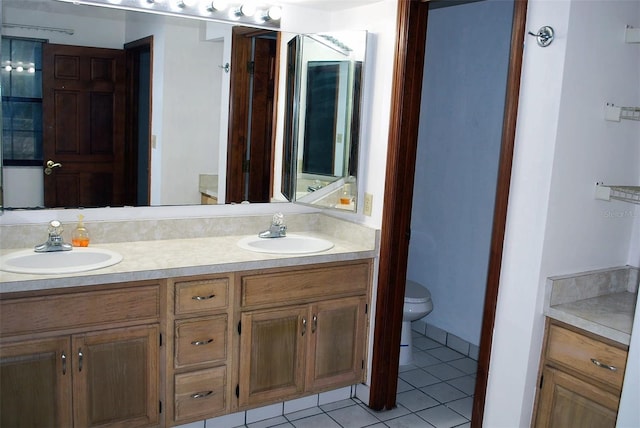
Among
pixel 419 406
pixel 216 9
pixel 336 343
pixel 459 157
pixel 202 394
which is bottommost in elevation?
pixel 419 406

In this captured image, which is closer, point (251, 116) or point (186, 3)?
point (186, 3)

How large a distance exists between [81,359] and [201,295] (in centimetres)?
50

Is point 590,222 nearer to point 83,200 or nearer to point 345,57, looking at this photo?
point 345,57

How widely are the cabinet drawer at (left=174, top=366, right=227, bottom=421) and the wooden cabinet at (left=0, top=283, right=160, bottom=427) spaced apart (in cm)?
10

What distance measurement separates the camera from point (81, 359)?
7.11ft

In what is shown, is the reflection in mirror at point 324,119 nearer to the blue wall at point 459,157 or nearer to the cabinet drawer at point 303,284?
the cabinet drawer at point 303,284

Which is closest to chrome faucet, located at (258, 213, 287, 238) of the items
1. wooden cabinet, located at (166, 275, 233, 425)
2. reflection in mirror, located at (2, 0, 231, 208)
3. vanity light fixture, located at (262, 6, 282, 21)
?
reflection in mirror, located at (2, 0, 231, 208)

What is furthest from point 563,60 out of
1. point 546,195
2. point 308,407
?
point 308,407

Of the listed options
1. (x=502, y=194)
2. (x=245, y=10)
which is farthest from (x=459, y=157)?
(x=245, y=10)

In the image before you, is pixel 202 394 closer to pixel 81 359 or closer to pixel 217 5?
pixel 81 359

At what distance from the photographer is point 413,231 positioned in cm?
400

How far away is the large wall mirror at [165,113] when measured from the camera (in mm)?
2369

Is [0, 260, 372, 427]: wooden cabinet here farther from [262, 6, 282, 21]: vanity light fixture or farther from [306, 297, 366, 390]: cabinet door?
[262, 6, 282, 21]: vanity light fixture

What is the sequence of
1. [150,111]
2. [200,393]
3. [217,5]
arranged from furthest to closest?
1. [217,5]
2. [150,111]
3. [200,393]
